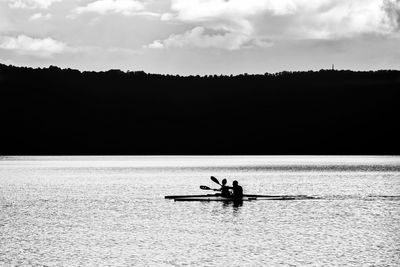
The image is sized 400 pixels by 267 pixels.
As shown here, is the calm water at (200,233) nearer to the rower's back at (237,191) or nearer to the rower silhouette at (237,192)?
the rower silhouette at (237,192)

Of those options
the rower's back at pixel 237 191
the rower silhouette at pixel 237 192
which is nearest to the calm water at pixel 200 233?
the rower silhouette at pixel 237 192

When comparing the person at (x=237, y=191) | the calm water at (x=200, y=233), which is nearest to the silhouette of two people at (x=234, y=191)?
the person at (x=237, y=191)

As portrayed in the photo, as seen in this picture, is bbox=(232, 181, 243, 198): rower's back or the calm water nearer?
the calm water

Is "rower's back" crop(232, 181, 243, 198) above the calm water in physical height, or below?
above

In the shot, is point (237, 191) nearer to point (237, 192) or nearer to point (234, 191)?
point (237, 192)

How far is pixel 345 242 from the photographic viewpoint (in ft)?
124

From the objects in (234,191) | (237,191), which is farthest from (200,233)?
(234,191)

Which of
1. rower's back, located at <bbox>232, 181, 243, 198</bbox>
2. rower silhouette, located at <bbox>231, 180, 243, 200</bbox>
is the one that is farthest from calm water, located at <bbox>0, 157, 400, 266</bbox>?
rower's back, located at <bbox>232, 181, 243, 198</bbox>

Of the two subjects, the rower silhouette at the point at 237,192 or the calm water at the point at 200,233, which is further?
the rower silhouette at the point at 237,192

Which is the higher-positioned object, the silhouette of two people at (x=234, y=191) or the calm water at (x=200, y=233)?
the silhouette of two people at (x=234, y=191)

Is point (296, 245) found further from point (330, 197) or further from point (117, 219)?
point (330, 197)

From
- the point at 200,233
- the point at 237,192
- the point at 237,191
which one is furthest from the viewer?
the point at 237,192

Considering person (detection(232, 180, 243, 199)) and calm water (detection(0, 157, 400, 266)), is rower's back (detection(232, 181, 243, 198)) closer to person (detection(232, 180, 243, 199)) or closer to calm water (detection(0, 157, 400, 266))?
person (detection(232, 180, 243, 199))

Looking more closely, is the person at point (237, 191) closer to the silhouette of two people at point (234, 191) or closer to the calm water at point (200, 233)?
the silhouette of two people at point (234, 191)
